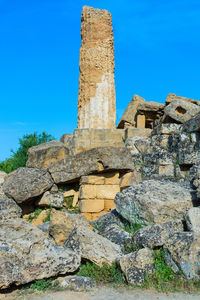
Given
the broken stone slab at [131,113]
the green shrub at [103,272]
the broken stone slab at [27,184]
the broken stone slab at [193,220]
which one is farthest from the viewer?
the broken stone slab at [131,113]

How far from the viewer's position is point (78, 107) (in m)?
11.4

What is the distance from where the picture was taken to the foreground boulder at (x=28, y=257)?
13.4 ft

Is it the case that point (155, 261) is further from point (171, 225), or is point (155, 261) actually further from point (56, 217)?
point (56, 217)

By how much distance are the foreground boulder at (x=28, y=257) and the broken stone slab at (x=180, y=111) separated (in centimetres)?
570

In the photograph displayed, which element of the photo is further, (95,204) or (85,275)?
(95,204)

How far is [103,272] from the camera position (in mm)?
4488

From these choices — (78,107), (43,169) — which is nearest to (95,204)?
(43,169)

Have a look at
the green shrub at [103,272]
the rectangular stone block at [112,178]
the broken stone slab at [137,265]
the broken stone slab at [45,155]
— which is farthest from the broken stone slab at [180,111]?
the green shrub at [103,272]

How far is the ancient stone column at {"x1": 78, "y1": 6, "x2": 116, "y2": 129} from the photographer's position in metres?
11.0

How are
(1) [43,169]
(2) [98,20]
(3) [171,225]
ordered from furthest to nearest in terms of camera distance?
(2) [98,20], (1) [43,169], (3) [171,225]

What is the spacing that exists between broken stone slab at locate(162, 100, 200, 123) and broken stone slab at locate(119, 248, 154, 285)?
17.8 feet

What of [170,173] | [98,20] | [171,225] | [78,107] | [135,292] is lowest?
[135,292]

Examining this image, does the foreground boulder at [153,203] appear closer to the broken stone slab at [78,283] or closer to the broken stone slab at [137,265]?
the broken stone slab at [137,265]

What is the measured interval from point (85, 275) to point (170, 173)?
4.22 m
